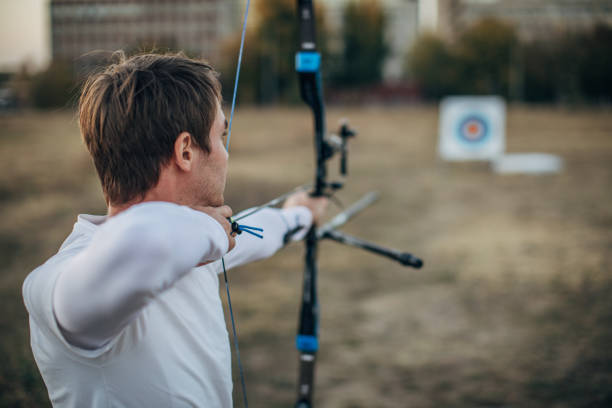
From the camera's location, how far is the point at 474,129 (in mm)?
11242

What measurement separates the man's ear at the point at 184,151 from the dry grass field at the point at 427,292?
1.18 ft

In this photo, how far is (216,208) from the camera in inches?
30.5

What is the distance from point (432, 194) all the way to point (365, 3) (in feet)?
105

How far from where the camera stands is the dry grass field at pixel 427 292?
9.39ft

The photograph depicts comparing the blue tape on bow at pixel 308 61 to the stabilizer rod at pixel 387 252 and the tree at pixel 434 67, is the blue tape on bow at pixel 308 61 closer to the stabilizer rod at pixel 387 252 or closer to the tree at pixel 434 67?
the stabilizer rod at pixel 387 252

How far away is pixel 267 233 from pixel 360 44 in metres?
37.9

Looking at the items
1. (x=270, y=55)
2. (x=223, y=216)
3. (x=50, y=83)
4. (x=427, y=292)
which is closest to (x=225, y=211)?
(x=223, y=216)

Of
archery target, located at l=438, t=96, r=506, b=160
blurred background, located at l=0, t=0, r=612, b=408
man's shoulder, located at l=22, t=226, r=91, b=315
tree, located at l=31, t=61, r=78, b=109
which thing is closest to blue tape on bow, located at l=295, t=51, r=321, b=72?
blurred background, located at l=0, t=0, r=612, b=408

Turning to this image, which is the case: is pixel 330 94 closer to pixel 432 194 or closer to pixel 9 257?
pixel 432 194

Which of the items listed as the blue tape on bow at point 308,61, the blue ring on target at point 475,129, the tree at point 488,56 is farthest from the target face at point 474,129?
the tree at point 488,56

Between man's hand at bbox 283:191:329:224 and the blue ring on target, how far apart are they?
33.2 ft

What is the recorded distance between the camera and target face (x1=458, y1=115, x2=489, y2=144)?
11070 mm

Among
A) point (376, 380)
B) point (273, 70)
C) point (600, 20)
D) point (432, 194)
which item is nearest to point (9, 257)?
point (376, 380)

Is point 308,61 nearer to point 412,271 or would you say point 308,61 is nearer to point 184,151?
point 184,151
